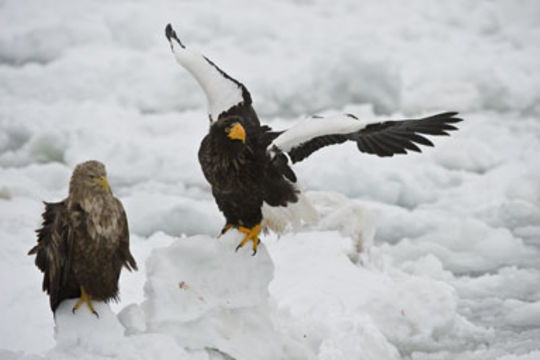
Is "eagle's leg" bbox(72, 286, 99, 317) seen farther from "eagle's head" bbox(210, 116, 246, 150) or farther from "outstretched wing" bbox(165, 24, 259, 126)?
"outstretched wing" bbox(165, 24, 259, 126)

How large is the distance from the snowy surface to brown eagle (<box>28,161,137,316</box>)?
0.36 feet

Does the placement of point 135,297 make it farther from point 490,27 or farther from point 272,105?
point 490,27

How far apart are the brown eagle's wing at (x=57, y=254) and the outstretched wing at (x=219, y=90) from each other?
4.75ft

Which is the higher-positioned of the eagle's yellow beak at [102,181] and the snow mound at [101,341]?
the eagle's yellow beak at [102,181]

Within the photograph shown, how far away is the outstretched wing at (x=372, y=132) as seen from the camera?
11.9ft

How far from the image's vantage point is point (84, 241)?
2965 millimetres

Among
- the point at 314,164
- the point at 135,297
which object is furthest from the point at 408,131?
the point at 314,164

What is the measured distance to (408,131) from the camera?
368 centimetres

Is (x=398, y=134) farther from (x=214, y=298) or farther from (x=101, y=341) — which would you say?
(x=101, y=341)

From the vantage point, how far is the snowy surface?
3469 millimetres

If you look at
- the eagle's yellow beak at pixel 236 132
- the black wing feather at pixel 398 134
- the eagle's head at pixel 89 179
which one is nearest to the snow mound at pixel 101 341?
the eagle's head at pixel 89 179

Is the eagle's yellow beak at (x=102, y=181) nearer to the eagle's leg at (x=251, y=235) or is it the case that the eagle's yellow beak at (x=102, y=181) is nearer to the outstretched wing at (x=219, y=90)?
the eagle's leg at (x=251, y=235)

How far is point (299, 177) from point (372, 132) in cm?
75

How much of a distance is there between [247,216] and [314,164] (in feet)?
17.5
